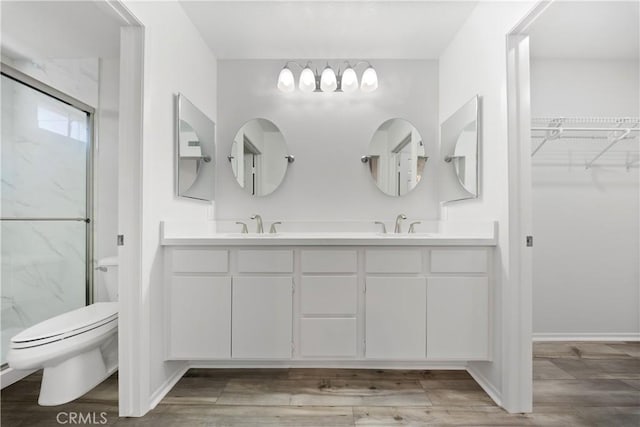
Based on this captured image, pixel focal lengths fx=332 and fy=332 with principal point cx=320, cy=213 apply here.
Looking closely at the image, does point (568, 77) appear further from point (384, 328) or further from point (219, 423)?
point (219, 423)

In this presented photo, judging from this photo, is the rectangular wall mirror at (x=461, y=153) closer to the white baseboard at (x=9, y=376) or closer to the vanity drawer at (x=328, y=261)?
the vanity drawer at (x=328, y=261)

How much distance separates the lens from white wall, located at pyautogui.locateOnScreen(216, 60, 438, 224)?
263 centimetres

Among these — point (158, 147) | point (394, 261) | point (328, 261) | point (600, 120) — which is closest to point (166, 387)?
point (328, 261)

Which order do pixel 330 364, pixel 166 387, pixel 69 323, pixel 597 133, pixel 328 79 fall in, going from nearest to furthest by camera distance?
pixel 69 323, pixel 166 387, pixel 330 364, pixel 328 79, pixel 597 133

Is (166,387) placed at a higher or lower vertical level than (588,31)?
lower

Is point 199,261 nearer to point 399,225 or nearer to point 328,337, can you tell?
point 328,337

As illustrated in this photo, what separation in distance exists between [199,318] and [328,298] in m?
0.74

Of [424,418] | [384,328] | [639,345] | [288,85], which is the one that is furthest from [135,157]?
[639,345]

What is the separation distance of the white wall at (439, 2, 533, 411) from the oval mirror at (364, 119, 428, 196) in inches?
21.0

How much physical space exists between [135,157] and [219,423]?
1.35 m

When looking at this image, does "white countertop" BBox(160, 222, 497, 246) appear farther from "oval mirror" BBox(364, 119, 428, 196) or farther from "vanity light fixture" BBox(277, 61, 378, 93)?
"vanity light fixture" BBox(277, 61, 378, 93)

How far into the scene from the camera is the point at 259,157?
2.63 metres

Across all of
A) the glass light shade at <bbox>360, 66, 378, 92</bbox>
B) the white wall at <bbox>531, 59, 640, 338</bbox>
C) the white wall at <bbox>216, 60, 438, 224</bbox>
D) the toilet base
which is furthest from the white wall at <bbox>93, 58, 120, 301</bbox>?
the white wall at <bbox>531, 59, 640, 338</bbox>

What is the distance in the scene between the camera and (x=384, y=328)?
190 centimetres
